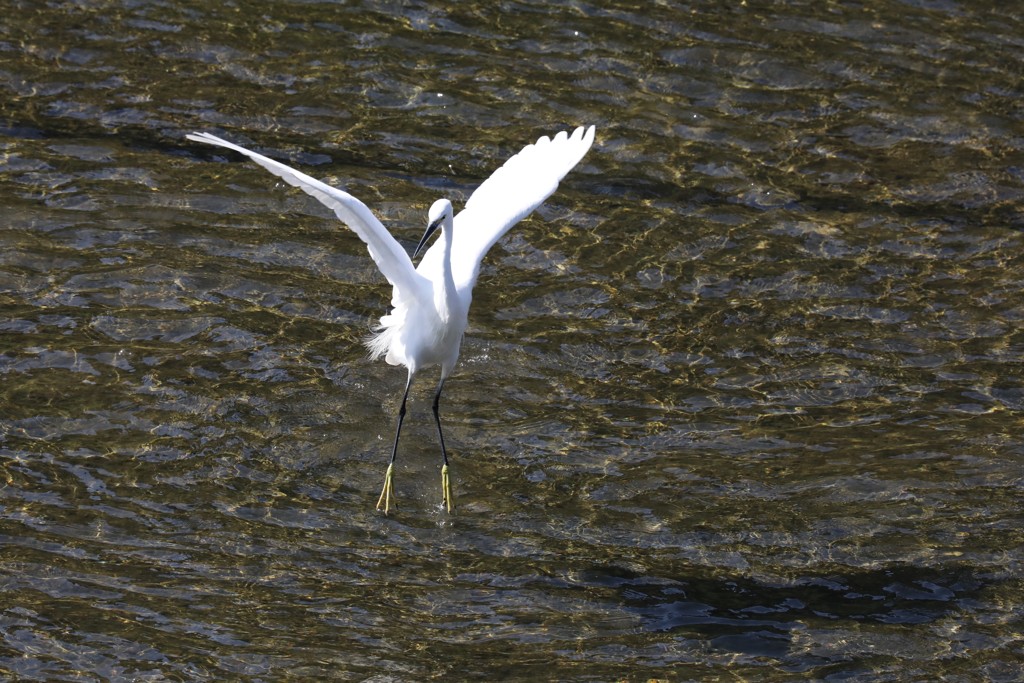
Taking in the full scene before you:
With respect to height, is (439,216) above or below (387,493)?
above

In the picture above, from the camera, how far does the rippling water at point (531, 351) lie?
17.8ft

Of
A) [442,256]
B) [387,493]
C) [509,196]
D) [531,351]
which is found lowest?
[387,493]

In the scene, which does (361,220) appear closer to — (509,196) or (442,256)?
(442,256)

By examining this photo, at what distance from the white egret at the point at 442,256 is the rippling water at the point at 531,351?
444 mm

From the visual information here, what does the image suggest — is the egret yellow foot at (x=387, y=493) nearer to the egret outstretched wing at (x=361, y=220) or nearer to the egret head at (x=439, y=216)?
the egret outstretched wing at (x=361, y=220)

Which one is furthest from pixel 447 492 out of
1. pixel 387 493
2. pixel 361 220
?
pixel 361 220

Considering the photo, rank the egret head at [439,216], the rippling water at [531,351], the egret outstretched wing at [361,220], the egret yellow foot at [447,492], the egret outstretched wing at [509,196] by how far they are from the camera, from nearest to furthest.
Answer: the egret outstretched wing at [361,220], the rippling water at [531,351], the egret head at [439,216], the egret yellow foot at [447,492], the egret outstretched wing at [509,196]

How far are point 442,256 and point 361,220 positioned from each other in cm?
64

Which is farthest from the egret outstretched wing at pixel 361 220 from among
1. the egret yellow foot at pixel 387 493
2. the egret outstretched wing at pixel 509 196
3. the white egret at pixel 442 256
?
the egret yellow foot at pixel 387 493

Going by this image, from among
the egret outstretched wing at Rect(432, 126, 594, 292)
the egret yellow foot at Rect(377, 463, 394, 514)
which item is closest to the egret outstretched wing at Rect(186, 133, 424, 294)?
the egret outstretched wing at Rect(432, 126, 594, 292)

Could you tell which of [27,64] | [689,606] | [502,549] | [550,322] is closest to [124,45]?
[27,64]

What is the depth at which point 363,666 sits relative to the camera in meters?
5.10

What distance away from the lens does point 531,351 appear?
721 cm

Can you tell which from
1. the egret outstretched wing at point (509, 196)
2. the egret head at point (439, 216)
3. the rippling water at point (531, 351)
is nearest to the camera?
the rippling water at point (531, 351)
